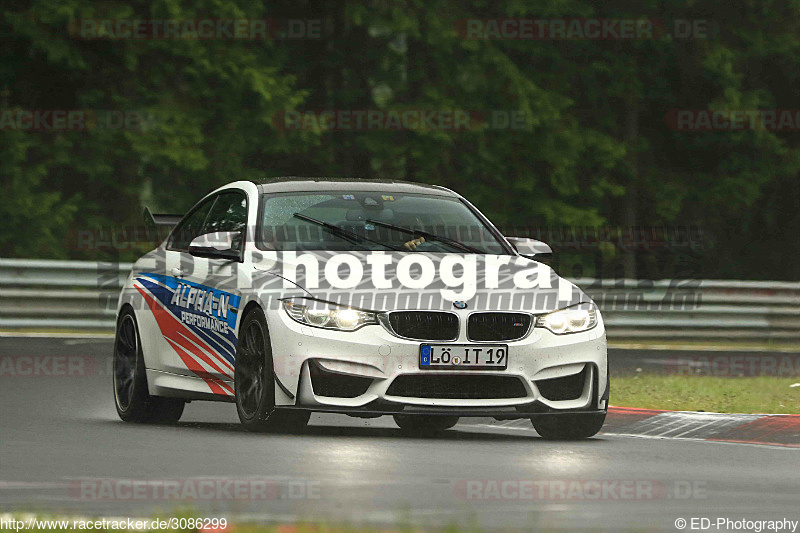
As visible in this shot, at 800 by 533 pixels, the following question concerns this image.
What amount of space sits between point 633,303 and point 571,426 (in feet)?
45.4

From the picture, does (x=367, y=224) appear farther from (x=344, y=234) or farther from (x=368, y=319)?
(x=368, y=319)

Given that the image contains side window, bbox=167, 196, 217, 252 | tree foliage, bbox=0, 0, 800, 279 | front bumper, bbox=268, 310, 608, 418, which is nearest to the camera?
front bumper, bbox=268, 310, 608, 418

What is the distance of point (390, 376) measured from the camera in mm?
11125

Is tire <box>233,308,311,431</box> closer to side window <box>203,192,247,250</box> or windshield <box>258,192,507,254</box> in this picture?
windshield <box>258,192,507,254</box>

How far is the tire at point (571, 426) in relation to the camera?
39.6 feet

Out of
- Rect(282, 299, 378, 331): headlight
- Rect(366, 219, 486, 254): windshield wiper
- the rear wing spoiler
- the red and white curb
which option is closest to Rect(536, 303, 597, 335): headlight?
Rect(366, 219, 486, 254): windshield wiper

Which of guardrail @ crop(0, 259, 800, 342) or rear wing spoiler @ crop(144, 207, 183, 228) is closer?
rear wing spoiler @ crop(144, 207, 183, 228)

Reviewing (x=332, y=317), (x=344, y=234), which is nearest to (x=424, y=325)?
(x=332, y=317)

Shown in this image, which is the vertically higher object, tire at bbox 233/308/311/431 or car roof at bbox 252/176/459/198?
car roof at bbox 252/176/459/198

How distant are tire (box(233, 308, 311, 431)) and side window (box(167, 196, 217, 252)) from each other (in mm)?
1920

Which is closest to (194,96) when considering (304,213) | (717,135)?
(717,135)

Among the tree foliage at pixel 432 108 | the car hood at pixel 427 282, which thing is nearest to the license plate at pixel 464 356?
the car hood at pixel 427 282

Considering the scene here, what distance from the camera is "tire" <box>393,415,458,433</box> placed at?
43.0 ft

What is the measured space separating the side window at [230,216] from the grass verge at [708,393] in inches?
154
